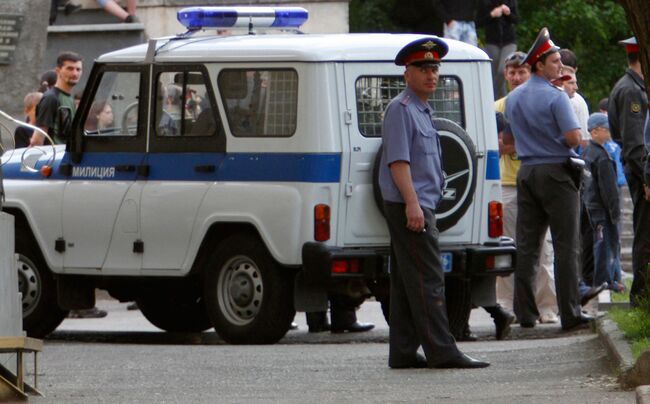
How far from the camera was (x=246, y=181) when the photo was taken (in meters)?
13.7

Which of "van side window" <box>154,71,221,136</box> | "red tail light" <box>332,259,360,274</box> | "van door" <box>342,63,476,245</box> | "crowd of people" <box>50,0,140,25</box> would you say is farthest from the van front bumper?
"crowd of people" <box>50,0,140,25</box>

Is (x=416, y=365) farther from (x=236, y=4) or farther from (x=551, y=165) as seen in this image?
(x=236, y=4)

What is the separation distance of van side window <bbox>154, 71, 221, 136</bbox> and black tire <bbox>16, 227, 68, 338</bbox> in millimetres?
1377

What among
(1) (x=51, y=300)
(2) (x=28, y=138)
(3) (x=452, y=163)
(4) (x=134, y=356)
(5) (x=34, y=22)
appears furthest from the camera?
(5) (x=34, y=22)

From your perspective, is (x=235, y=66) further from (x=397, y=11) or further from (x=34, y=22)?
(x=397, y=11)

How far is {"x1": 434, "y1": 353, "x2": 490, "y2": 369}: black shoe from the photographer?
36.3ft

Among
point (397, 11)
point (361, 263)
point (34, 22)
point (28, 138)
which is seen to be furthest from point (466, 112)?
point (397, 11)

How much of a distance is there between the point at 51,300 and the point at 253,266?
189 centimetres

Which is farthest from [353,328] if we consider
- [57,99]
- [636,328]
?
[636,328]

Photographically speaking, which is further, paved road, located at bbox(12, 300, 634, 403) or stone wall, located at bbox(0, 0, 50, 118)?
stone wall, located at bbox(0, 0, 50, 118)

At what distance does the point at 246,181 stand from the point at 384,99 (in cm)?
108

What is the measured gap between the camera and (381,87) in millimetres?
13711

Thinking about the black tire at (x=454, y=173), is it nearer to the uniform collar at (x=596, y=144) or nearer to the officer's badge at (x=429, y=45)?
the officer's badge at (x=429, y=45)

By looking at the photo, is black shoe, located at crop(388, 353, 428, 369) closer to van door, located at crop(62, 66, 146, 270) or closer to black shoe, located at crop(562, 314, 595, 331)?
black shoe, located at crop(562, 314, 595, 331)
